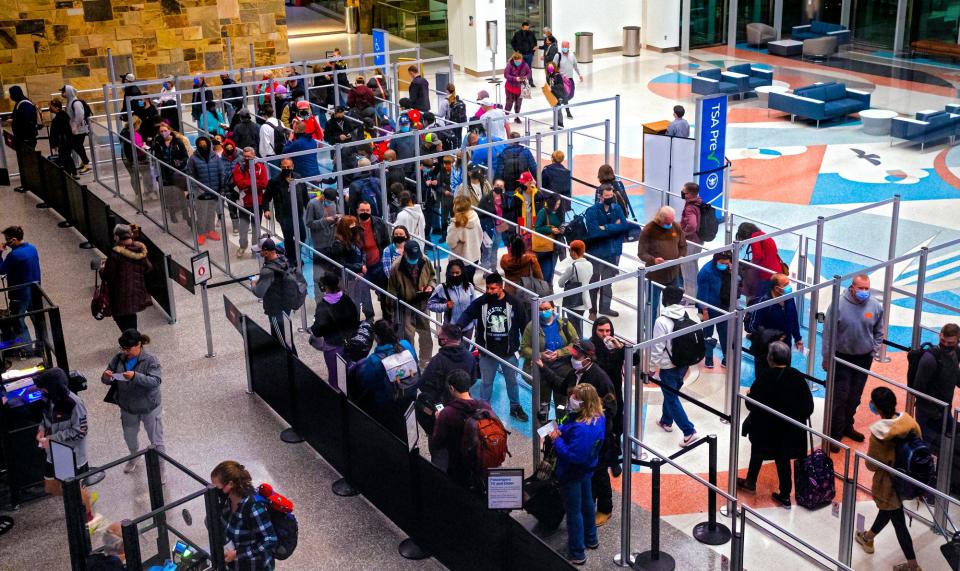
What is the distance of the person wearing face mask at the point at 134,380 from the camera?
29.6 feet

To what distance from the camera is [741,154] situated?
66.4ft

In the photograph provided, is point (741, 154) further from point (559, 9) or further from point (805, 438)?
point (805, 438)

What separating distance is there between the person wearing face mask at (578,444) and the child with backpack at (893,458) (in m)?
1.99

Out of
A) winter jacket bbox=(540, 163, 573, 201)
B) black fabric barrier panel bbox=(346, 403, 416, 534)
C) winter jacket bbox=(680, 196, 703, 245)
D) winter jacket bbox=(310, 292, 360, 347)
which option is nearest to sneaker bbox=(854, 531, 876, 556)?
black fabric barrier panel bbox=(346, 403, 416, 534)

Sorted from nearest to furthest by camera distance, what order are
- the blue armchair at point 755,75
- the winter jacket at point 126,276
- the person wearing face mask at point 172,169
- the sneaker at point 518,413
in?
1. the sneaker at point 518,413
2. the winter jacket at point 126,276
3. the person wearing face mask at point 172,169
4. the blue armchair at point 755,75

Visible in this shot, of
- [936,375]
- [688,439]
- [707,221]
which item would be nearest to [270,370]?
[688,439]

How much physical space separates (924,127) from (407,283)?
13185mm

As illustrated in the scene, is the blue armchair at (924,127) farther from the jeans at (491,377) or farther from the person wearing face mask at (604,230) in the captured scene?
the jeans at (491,377)

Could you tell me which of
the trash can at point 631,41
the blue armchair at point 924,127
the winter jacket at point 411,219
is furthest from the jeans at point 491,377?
the trash can at point 631,41

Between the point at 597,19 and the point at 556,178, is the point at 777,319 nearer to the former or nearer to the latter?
the point at 556,178

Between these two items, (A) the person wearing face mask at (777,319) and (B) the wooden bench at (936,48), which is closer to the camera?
(A) the person wearing face mask at (777,319)

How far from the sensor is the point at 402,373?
9133 mm

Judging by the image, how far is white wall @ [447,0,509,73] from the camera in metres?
27.9

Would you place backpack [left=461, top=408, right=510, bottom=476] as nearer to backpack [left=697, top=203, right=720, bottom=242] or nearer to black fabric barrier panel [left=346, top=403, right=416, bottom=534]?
black fabric barrier panel [left=346, top=403, right=416, bottom=534]
